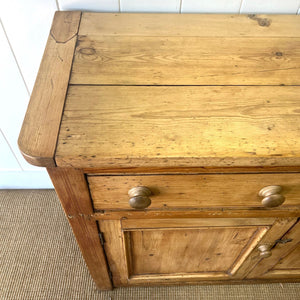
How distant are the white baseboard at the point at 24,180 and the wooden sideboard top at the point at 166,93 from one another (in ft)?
2.67

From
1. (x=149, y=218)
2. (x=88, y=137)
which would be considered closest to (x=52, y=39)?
(x=88, y=137)

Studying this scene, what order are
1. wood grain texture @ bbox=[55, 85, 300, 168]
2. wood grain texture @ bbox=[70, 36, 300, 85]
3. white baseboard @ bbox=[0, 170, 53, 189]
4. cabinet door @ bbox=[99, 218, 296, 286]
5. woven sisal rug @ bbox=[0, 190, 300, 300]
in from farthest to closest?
white baseboard @ bbox=[0, 170, 53, 189]
woven sisal rug @ bbox=[0, 190, 300, 300]
cabinet door @ bbox=[99, 218, 296, 286]
wood grain texture @ bbox=[70, 36, 300, 85]
wood grain texture @ bbox=[55, 85, 300, 168]

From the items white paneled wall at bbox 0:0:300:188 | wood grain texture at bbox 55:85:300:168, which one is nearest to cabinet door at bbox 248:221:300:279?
wood grain texture at bbox 55:85:300:168

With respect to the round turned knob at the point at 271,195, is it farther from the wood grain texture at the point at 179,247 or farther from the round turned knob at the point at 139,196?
the round turned knob at the point at 139,196

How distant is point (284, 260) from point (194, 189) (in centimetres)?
60

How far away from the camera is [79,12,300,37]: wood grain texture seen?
704 millimetres

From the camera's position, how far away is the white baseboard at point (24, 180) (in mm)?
1299

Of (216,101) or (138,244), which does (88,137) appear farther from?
(138,244)

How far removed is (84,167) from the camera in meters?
0.49

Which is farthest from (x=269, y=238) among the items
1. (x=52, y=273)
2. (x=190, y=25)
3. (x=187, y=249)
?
(x=52, y=273)

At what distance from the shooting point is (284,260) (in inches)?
37.0

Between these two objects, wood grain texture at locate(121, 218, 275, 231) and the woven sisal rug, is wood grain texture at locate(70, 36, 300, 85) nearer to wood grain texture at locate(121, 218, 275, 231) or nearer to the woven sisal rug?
wood grain texture at locate(121, 218, 275, 231)

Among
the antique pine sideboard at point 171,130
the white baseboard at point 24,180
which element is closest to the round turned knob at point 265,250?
the antique pine sideboard at point 171,130

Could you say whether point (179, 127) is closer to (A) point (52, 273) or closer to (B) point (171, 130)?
(B) point (171, 130)
